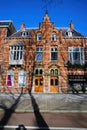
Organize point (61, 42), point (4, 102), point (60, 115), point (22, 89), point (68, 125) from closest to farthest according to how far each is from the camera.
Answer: point (68, 125) → point (60, 115) → point (4, 102) → point (22, 89) → point (61, 42)

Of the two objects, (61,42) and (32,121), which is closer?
(32,121)

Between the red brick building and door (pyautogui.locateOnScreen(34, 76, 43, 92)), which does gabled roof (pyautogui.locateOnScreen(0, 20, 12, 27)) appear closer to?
the red brick building

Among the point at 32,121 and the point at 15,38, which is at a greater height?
the point at 15,38

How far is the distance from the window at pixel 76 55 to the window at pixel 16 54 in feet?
26.1

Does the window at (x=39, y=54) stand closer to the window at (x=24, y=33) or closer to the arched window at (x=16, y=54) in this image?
the arched window at (x=16, y=54)

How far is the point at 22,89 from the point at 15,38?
8788 mm

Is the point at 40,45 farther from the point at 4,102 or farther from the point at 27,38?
the point at 4,102

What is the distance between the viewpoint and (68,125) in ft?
35.5

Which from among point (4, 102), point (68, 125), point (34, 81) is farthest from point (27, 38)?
point (68, 125)

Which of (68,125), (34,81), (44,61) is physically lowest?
(68,125)

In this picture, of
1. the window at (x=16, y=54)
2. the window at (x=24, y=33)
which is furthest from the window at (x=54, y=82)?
the window at (x=24, y=33)

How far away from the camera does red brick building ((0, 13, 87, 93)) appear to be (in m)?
27.2

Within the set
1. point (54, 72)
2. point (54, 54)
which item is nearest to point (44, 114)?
point (54, 72)

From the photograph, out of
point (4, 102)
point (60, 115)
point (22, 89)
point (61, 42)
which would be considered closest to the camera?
point (60, 115)
